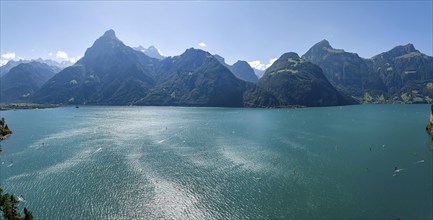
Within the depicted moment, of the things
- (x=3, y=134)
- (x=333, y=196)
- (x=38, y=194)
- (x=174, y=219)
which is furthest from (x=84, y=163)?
(x=3, y=134)

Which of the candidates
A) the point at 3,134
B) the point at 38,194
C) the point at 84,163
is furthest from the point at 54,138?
the point at 38,194

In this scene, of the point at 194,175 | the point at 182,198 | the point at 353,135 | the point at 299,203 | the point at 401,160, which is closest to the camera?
the point at 299,203

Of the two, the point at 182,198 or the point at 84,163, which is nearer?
the point at 182,198

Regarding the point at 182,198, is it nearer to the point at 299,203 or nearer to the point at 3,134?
the point at 299,203

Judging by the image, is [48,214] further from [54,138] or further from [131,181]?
[54,138]

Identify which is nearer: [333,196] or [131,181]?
[333,196]

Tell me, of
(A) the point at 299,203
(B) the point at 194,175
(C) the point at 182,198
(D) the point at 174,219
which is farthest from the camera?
(B) the point at 194,175

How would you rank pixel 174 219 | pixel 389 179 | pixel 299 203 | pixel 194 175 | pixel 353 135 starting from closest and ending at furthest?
pixel 174 219
pixel 299 203
pixel 389 179
pixel 194 175
pixel 353 135

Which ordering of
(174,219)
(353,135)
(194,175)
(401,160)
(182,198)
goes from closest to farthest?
(174,219)
(182,198)
(194,175)
(401,160)
(353,135)
